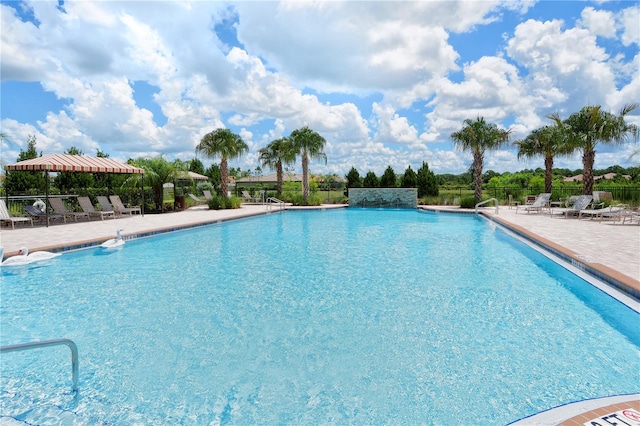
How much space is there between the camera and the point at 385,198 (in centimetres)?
2691

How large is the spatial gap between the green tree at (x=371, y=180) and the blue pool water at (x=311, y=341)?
76.2 feet

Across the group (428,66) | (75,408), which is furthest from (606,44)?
(75,408)

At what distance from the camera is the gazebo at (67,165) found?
13000mm

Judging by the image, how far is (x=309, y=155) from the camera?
2592cm

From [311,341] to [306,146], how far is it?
72.5 ft

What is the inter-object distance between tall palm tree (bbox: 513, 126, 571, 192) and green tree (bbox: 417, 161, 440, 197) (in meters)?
6.06

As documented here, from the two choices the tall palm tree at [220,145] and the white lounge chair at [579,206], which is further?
the tall palm tree at [220,145]

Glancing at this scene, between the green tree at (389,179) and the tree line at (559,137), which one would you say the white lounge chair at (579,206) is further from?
the green tree at (389,179)

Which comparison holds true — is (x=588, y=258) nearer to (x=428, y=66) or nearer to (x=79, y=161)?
(x=428, y=66)

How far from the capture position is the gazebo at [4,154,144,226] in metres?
13.0

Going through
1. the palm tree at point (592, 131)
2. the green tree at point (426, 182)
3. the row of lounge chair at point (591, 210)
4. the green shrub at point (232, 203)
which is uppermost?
the palm tree at point (592, 131)

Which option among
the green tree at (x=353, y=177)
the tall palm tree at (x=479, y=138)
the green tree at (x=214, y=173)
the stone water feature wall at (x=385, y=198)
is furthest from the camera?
the green tree at (x=214, y=173)

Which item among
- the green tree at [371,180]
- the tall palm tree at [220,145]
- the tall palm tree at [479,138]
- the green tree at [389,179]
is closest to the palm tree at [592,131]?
the tall palm tree at [479,138]

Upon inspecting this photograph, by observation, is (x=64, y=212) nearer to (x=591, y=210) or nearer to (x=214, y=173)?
(x=591, y=210)
